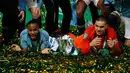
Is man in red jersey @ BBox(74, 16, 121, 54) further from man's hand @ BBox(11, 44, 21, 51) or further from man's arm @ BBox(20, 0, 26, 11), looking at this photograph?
man's arm @ BBox(20, 0, 26, 11)

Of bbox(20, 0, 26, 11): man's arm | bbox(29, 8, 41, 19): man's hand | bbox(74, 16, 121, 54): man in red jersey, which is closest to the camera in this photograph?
bbox(74, 16, 121, 54): man in red jersey

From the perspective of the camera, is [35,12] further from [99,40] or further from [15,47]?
[99,40]

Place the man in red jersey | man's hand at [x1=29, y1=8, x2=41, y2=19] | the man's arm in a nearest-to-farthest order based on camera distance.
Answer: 1. the man in red jersey
2. man's hand at [x1=29, y1=8, x2=41, y2=19]
3. the man's arm

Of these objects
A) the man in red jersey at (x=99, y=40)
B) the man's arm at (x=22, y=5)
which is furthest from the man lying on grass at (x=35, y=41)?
the man's arm at (x=22, y=5)

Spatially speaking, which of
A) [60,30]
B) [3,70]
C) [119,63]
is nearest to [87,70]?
[119,63]

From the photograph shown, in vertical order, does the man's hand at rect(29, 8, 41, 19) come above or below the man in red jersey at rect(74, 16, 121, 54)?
above

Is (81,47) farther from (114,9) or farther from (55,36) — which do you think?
(114,9)

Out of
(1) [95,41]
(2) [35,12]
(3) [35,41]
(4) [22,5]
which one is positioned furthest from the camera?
(4) [22,5]

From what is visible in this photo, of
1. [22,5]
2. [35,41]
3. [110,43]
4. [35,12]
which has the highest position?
[22,5]

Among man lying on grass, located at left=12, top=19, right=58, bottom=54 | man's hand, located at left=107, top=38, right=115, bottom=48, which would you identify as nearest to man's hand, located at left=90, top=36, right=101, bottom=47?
man's hand, located at left=107, top=38, right=115, bottom=48

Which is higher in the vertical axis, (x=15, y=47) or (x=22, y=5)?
(x=22, y=5)

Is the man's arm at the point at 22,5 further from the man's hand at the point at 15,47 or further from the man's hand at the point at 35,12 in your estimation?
the man's hand at the point at 15,47

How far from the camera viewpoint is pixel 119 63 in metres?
8.09

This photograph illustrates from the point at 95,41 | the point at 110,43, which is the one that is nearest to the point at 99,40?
the point at 95,41
